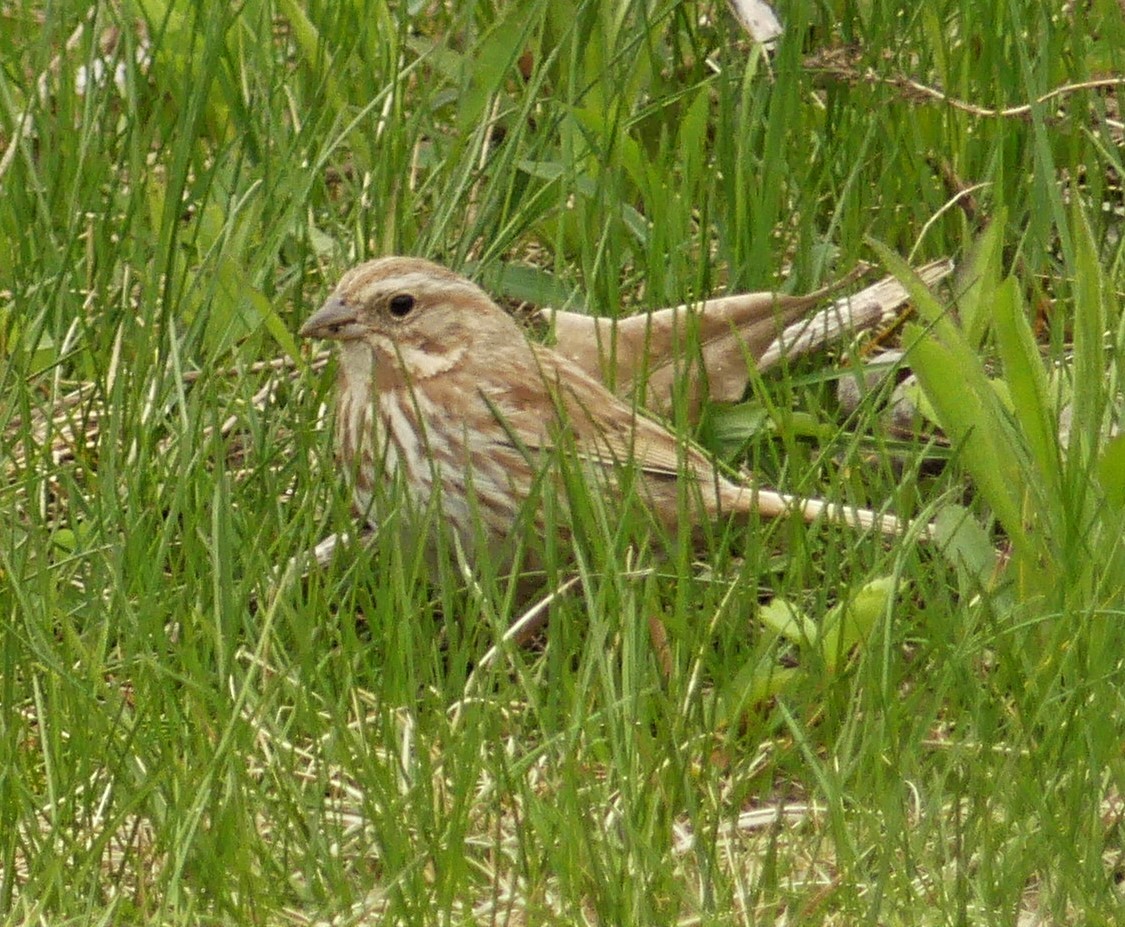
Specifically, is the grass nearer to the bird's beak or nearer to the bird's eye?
the bird's beak

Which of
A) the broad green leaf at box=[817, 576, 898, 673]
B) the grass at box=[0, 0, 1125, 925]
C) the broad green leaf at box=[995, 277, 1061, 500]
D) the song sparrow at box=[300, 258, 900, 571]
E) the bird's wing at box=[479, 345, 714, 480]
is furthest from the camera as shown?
the bird's wing at box=[479, 345, 714, 480]

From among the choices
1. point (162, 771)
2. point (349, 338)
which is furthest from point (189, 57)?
point (162, 771)

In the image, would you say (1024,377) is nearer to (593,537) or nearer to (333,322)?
(593,537)

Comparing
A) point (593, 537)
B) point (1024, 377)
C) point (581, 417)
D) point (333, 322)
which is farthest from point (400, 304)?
point (1024, 377)

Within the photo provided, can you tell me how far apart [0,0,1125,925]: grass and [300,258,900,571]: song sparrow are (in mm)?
121

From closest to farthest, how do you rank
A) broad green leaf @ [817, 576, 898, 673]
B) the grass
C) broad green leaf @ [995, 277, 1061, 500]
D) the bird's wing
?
the grass
broad green leaf @ [817, 576, 898, 673]
broad green leaf @ [995, 277, 1061, 500]
the bird's wing

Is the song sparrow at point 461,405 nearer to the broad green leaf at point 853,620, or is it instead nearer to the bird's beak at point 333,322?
the bird's beak at point 333,322

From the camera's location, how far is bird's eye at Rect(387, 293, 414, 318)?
5258mm

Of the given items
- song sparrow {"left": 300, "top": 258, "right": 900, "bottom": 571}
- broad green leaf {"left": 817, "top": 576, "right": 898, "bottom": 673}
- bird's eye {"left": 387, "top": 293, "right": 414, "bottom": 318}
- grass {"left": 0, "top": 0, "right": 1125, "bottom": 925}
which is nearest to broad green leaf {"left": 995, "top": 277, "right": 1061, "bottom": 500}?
grass {"left": 0, "top": 0, "right": 1125, "bottom": 925}

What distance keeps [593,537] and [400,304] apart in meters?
1.24

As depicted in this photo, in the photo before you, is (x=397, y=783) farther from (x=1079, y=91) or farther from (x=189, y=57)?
(x=1079, y=91)

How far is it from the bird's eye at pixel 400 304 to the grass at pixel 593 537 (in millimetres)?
248

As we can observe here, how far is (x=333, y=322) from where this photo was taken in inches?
204

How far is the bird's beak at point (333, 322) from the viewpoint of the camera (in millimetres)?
5164
